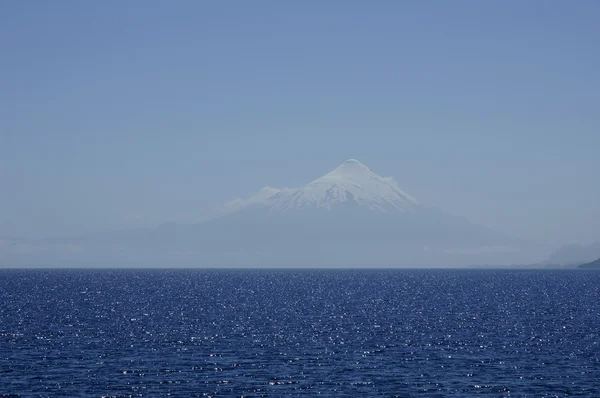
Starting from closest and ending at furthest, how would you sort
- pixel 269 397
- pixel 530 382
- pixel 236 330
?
pixel 269 397
pixel 530 382
pixel 236 330

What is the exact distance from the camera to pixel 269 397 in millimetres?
56656

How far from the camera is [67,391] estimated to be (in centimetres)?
5738

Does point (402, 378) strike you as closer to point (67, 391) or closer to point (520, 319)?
point (67, 391)

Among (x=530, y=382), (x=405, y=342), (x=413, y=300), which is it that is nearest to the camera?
(x=530, y=382)

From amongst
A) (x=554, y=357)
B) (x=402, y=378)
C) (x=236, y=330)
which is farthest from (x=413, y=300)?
(x=402, y=378)

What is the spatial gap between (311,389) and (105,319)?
185 feet

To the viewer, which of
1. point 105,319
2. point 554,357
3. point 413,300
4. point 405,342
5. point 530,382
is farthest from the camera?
point 413,300

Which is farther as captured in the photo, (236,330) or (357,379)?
(236,330)

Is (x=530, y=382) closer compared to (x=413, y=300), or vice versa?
(x=530, y=382)

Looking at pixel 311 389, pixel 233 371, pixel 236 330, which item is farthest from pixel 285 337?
pixel 311 389

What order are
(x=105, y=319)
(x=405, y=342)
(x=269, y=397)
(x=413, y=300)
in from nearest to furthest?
(x=269, y=397)
(x=405, y=342)
(x=105, y=319)
(x=413, y=300)

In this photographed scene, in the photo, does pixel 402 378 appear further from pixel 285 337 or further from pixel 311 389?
pixel 285 337

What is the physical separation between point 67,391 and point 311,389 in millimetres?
17841

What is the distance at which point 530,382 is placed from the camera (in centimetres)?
6219
